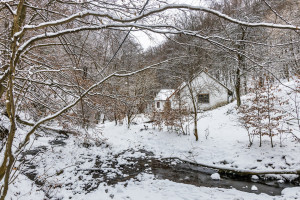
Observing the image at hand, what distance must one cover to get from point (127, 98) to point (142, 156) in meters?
5.45

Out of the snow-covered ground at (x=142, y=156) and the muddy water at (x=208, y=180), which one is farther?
the muddy water at (x=208, y=180)

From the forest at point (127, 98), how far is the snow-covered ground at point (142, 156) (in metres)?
0.05

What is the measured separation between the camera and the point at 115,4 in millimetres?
2646

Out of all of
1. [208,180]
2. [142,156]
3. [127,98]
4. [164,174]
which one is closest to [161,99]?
[142,156]

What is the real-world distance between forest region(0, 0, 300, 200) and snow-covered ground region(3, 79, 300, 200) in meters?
0.05

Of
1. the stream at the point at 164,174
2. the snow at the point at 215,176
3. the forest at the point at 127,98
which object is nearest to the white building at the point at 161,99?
the forest at the point at 127,98

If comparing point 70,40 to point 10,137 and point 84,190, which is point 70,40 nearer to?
point 10,137

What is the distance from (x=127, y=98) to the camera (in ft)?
14.2

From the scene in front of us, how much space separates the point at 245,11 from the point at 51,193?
42.4ft

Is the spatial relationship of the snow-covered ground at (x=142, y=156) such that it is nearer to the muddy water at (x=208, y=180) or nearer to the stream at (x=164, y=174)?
the stream at (x=164, y=174)

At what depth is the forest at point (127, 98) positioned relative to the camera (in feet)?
6.72

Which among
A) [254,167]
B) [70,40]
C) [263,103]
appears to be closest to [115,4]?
[70,40]

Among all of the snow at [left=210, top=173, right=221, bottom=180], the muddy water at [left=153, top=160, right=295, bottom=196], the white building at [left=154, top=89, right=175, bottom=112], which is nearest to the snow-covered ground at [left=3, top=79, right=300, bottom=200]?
the snow at [left=210, top=173, right=221, bottom=180]

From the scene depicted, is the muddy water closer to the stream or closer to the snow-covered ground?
the stream
